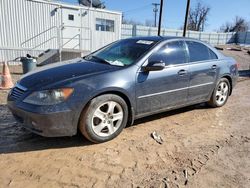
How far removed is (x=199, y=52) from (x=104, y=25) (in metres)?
12.9

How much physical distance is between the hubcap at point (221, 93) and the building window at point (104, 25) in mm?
12428

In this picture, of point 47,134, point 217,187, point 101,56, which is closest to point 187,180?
point 217,187

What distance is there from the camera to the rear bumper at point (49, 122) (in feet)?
11.0

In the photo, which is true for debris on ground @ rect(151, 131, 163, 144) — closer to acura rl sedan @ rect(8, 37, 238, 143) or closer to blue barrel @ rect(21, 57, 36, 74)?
acura rl sedan @ rect(8, 37, 238, 143)

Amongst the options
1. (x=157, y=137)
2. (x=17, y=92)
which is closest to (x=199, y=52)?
(x=157, y=137)

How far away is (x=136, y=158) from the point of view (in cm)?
338

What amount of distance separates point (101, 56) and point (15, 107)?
185 cm

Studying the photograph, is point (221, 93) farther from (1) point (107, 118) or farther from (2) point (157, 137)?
(1) point (107, 118)

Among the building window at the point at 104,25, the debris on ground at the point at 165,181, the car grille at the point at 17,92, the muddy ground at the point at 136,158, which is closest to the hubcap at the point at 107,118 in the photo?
the muddy ground at the point at 136,158

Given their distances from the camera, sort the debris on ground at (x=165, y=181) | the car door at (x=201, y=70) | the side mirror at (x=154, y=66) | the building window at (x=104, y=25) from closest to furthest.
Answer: the debris on ground at (x=165, y=181) < the side mirror at (x=154, y=66) < the car door at (x=201, y=70) < the building window at (x=104, y=25)

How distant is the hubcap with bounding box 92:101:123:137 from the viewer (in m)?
3.73

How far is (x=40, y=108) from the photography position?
3322 millimetres

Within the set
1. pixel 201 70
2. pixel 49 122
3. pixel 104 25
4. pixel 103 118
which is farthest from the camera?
pixel 104 25

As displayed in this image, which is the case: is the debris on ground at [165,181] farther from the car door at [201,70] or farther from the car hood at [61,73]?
the car door at [201,70]
